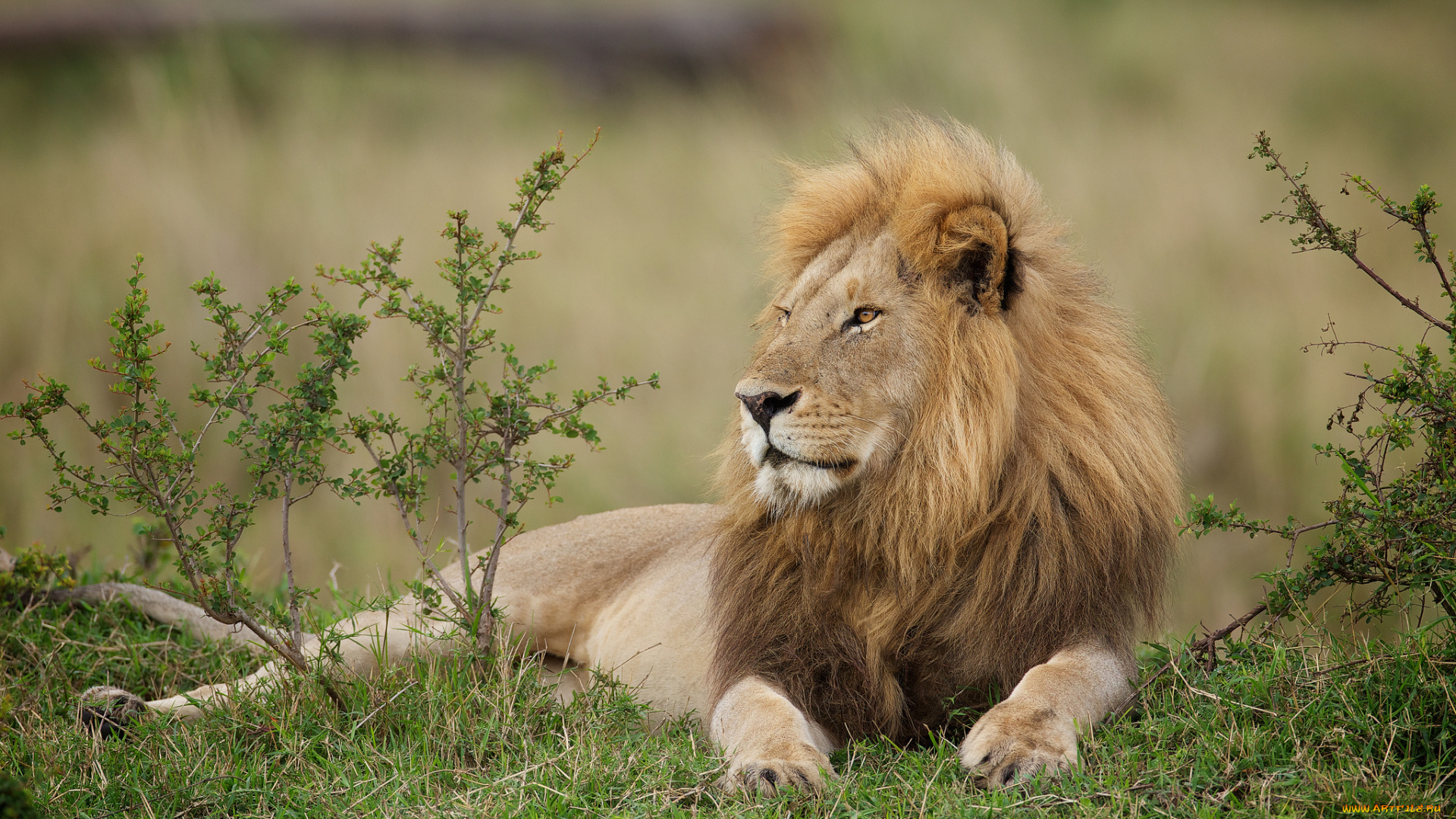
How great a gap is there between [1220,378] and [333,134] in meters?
7.76

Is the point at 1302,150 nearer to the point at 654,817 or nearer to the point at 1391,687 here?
the point at 1391,687

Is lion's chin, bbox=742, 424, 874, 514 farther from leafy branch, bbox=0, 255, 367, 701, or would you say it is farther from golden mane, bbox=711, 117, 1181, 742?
leafy branch, bbox=0, 255, 367, 701

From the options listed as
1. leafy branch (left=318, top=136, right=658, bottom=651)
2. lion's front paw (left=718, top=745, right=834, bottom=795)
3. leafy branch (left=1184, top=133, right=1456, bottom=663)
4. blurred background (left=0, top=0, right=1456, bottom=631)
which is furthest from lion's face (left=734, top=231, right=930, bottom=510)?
blurred background (left=0, top=0, right=1456, bottom=631)

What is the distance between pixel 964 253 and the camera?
302 centimetres

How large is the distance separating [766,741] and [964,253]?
1326mm

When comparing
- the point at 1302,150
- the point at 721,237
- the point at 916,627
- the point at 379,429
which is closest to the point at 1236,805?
the point at 916,627

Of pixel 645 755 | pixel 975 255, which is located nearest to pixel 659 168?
pixel 975 255

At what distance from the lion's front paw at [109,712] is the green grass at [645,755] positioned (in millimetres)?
69

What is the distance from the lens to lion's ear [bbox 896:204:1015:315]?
2.98 meters

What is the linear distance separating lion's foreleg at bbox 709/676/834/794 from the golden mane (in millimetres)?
104

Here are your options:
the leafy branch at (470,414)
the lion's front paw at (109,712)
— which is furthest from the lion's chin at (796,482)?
the lion's front paw at (109,712)

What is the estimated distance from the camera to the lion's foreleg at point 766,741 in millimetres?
2572

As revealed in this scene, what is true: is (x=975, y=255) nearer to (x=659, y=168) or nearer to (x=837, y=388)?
(x=837, y=388)

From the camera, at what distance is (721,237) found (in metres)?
9.79
